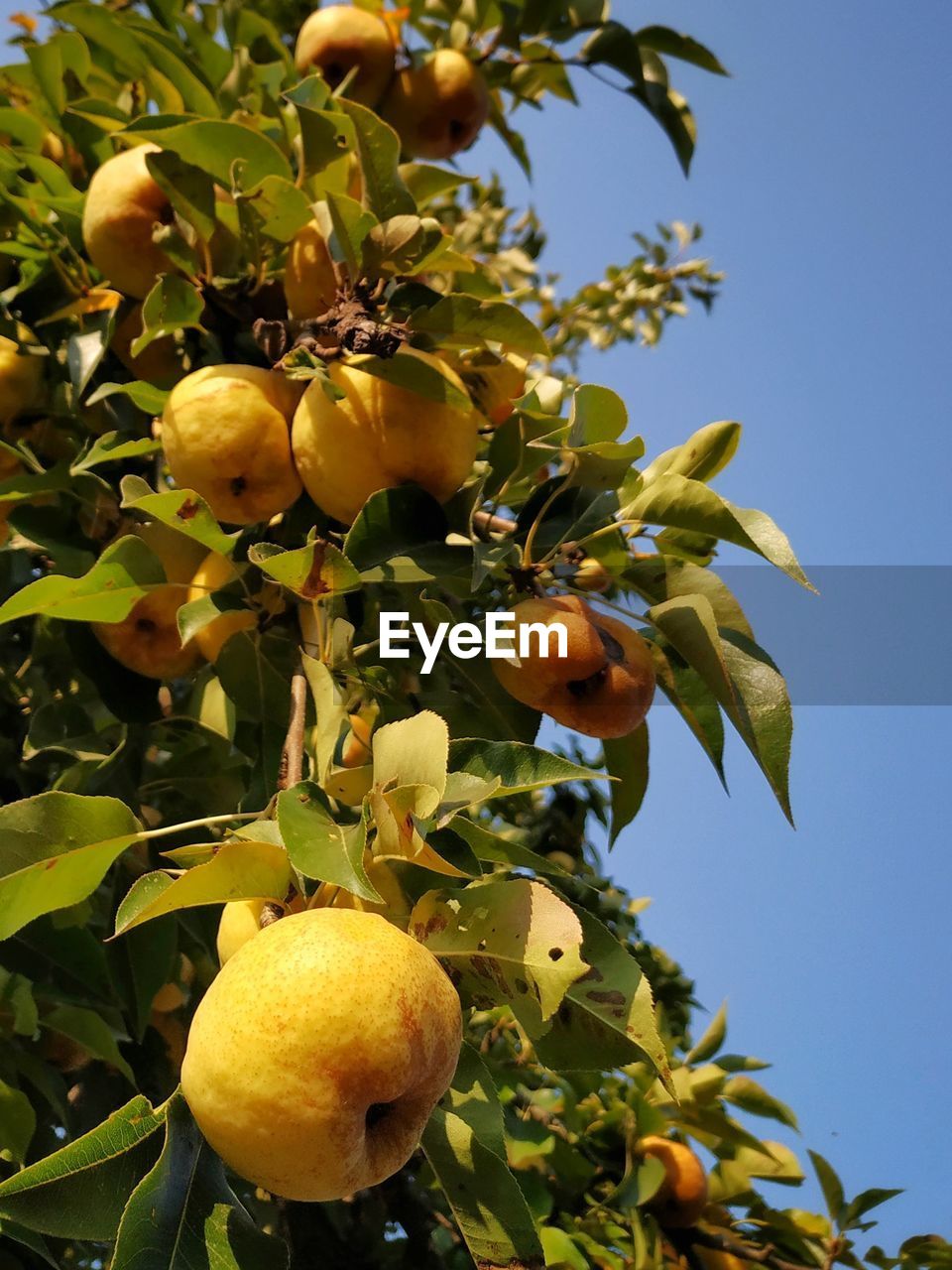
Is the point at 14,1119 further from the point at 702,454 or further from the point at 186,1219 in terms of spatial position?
the point at 702,454

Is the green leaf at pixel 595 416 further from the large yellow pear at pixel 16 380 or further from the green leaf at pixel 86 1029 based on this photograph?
the green leaf at pixel 86 1029

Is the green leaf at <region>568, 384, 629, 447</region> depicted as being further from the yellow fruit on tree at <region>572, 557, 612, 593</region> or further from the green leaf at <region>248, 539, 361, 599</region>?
the green leaf at <region>248, 539, 361, 599</region>

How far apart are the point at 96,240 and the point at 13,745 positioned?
0.99 meters

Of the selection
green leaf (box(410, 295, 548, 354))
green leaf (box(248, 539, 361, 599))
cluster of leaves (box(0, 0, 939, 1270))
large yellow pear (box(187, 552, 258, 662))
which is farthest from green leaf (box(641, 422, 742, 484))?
large yellow pear (box(187, 552, 258, 662))

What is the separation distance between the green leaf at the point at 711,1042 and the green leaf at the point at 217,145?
7.46 feet

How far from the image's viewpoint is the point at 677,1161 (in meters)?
2.81

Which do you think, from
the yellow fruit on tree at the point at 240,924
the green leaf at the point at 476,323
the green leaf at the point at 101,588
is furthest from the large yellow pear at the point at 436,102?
the yellow fruit on tree at the point at 240,924

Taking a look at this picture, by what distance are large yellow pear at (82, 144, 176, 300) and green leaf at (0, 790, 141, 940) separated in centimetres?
106

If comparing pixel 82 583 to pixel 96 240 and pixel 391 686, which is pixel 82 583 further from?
pixel 96 240

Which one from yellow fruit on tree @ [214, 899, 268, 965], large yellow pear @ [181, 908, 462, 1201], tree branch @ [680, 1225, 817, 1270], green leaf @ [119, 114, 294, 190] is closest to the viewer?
large yellow pear @ [181, 908, 462, 1201]

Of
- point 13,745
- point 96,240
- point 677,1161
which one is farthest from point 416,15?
point 677,1161

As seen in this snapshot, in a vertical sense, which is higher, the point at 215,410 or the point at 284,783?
the point at 215,410

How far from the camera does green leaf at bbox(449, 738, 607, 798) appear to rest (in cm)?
113

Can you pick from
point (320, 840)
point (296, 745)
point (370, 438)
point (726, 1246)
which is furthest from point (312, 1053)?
point (726, 1246)
